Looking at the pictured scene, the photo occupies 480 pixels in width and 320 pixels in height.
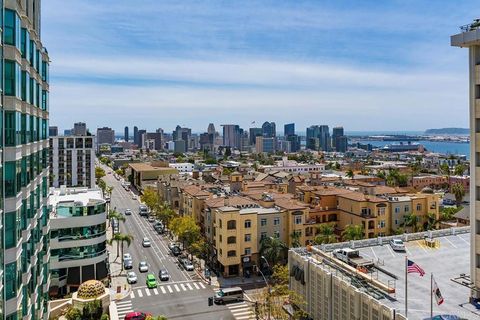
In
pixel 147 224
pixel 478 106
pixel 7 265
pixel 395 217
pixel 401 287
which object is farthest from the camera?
pixel 147 224

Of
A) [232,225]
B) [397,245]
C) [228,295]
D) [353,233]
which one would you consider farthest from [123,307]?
[353,233]

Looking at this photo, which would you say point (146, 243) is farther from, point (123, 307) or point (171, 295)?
point (123, 307)

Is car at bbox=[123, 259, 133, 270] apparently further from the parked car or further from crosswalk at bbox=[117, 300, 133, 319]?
the parked car

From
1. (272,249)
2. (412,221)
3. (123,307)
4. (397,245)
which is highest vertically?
(397,245)

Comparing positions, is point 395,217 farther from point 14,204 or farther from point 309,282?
point 14,204

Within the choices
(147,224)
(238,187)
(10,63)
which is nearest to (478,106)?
(10,63)

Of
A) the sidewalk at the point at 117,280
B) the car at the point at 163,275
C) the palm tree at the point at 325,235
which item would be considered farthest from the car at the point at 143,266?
the palm tree at the point at 325,235

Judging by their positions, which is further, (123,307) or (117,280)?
(117,280)
